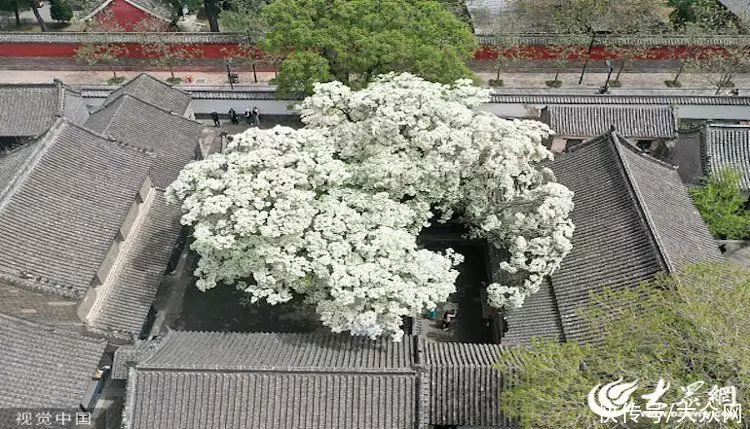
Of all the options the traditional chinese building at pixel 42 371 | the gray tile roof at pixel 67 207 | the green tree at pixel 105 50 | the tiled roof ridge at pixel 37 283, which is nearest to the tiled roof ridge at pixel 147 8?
the green tree at pixel 105 50

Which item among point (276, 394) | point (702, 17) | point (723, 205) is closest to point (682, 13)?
point (702, 17)

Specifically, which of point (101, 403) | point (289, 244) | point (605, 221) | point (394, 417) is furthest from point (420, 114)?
point (101, 403)

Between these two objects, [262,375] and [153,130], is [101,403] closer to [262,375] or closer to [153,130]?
[262,375]

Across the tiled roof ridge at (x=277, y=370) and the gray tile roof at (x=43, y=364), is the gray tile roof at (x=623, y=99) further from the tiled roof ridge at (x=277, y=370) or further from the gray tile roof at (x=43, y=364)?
the gray tile roof at (x=43, y=364)

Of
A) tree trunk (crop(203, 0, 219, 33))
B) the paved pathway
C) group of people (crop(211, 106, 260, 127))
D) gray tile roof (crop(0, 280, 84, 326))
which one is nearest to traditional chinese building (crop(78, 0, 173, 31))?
tree trunk (crop(203, 0, 219, 33))

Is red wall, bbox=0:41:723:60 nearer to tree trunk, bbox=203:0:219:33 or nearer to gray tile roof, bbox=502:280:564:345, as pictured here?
tree trunk, bbox=203:0:219:33

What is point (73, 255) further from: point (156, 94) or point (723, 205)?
point (723, 205)
